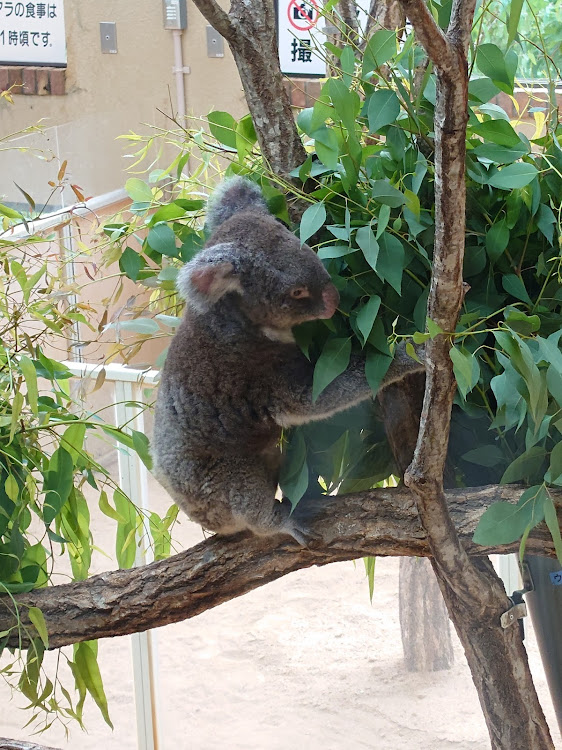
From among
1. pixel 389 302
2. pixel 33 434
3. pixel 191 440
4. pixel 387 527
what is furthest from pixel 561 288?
pixel 33 434

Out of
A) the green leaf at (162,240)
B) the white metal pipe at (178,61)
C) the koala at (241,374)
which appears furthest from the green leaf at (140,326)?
the white metal pipe at (178,61)

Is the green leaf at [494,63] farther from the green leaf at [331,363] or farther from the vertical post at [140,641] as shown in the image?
the vertical post at [140,641]

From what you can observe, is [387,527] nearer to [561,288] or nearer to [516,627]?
[516,627]

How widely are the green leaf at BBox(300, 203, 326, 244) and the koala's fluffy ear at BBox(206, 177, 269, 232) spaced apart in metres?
0.28

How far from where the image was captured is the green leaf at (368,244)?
0.98m

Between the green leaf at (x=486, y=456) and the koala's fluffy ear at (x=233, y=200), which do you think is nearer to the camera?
the green leaf at (x=486, y=456)

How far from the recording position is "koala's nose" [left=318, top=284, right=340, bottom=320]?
3.66ft

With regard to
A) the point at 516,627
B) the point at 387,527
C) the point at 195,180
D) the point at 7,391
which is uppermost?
the point at 195,180

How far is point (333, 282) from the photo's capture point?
3.84 ft

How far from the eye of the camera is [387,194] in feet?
3.32

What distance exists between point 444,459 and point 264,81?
2.01 ft

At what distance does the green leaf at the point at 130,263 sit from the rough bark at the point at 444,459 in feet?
1.99

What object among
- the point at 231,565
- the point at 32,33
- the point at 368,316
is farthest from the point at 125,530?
the point at 32,33

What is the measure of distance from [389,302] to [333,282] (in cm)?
9
